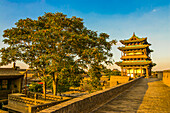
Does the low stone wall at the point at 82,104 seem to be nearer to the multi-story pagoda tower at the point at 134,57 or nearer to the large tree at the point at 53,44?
the large tree at the point at 53,44

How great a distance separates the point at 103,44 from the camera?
15.0 metres

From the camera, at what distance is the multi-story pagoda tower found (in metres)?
56.2

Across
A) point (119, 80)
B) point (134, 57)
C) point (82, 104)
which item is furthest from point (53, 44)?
point (134, 57)

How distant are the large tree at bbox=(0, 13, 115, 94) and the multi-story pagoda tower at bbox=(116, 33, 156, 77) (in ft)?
151

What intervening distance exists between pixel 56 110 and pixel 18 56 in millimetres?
11923

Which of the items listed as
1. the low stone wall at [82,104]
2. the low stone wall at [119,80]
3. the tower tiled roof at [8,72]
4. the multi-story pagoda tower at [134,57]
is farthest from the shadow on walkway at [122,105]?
the multi-story pagoda tower at [134,57]

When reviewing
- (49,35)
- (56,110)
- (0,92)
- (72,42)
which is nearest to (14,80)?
(0,92)

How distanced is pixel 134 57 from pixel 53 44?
51.2 metres

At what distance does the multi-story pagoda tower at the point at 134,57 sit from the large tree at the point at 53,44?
4609cm

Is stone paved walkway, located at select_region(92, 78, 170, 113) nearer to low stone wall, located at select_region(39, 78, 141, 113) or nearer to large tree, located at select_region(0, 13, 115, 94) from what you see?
low stone wall, located at select_region(39, 78, 141, 113)

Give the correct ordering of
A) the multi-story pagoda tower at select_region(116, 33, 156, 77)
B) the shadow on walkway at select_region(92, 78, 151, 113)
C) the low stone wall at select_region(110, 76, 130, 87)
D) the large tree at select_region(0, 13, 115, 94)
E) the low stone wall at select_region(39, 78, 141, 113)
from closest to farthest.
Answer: the low stone wall at select_region(39, 78, 141, 113)
the shadow on walkway at select_region(92, 78, 151, 113)
the large tree at select_region(0, 13, 115, 94)
the low stone wall at select_region(110, 76, 130, 87)
the multi-story pagoda tower at select_region(116, 33, 156, 77)

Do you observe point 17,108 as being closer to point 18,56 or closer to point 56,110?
point 18,56

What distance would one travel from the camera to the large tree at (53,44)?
12445 mm

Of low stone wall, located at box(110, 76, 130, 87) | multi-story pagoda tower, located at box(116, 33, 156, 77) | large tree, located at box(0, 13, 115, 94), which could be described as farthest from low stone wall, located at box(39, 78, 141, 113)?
multi-story pagoda tower, located at box(116, 33, 156, 77)
